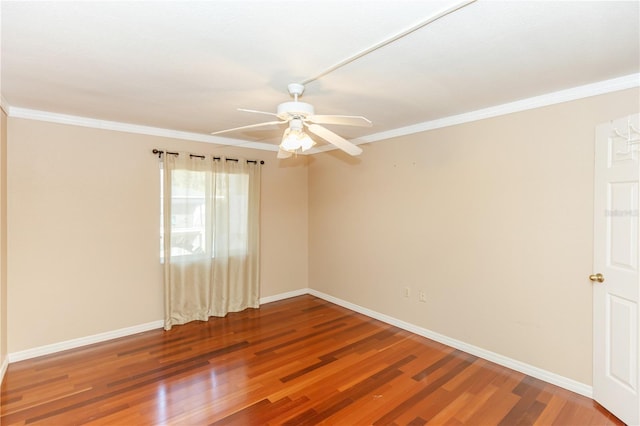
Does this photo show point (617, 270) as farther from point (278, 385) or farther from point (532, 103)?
point (278, 385)

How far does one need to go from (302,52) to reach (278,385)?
2521mm

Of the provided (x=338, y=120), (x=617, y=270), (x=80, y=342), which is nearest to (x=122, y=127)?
(x=80, y=342)

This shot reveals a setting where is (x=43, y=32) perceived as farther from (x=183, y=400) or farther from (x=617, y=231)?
(x=617, y=231)

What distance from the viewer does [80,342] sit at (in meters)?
3.37

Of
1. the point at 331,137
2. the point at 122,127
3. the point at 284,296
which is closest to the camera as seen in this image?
the point at 331,137

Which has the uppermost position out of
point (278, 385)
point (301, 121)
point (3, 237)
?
point (301, 121)

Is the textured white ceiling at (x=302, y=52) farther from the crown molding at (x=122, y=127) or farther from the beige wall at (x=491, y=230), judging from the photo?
the beige wall at (x=491, y=230)

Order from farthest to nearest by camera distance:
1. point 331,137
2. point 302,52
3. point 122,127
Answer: point 122,127 → point 331,137 → point 302,52

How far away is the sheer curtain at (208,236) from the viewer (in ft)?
12.8

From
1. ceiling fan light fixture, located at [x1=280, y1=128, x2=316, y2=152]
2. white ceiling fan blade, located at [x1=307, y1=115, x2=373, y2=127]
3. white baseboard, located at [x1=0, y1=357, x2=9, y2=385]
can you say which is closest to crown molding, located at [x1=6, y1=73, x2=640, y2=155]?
white ceiling fan blade, located at [x1=307, y1=115, x2=373, y2=127]

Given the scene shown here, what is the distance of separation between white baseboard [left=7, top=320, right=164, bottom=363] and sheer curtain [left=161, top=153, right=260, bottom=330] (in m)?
0.25

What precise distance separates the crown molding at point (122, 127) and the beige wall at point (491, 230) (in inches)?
66.5

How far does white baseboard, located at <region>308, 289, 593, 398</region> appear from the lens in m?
2.56

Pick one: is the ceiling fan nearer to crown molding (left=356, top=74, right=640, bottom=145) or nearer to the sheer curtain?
crown molding (left=356, top=74, right=640, bottom=145)
